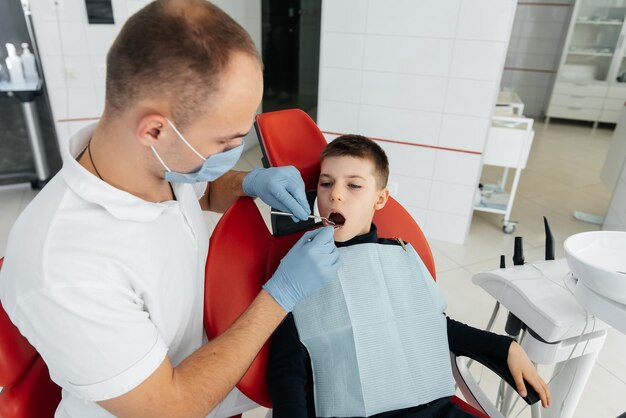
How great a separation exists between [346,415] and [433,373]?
261mm

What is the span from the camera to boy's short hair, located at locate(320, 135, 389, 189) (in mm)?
1331

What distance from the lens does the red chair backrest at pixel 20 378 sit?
808 mm

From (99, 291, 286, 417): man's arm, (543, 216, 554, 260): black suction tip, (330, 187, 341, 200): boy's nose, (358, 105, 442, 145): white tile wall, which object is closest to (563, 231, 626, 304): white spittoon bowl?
(543, 216, 554, 260): black suction tip

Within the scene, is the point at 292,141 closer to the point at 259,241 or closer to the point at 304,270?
the point at 259,241

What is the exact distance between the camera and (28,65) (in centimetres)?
304

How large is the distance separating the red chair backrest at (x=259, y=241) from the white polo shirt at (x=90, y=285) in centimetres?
13

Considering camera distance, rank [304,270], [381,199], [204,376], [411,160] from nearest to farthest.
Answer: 1. [204,376]
2. [304,270]
3. [381,199]
4. [411,160]

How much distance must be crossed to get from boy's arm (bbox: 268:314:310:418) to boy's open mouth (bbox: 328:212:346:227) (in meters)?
0.30

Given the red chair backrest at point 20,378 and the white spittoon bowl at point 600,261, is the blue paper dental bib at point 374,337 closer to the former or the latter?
the white spittoon bowl at point 600,261

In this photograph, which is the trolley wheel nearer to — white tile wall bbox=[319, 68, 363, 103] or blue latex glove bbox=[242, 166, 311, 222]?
A: white tile wall bbox=[319, 68, 363, 103]

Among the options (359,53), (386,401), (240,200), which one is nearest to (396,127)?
(359,53)

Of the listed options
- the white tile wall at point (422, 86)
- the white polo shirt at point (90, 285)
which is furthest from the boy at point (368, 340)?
the white tile wall at point (422, 86)

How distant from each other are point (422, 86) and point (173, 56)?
211 cm

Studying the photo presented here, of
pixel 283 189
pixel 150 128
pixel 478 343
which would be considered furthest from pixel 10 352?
pixel 478 343
